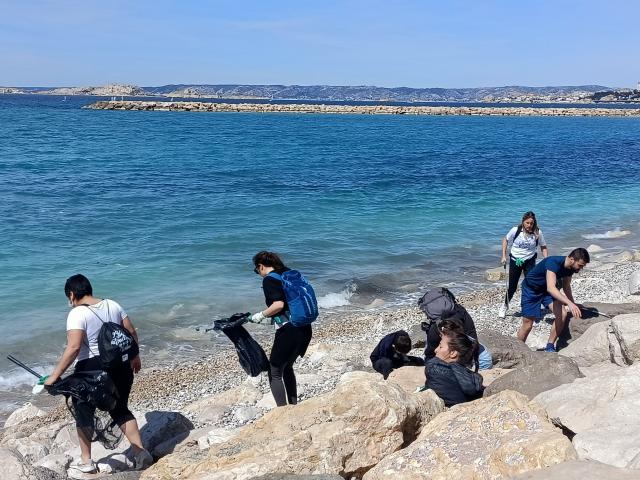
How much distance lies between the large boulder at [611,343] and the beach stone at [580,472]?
3.02 meters

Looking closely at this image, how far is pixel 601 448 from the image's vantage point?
4043 millimetres

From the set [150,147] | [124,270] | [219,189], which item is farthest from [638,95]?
[124,270]

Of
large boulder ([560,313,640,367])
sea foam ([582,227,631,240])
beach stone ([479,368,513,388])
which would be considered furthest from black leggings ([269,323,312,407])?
sea foam ([582,227,631,240])

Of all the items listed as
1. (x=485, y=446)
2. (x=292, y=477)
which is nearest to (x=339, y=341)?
(x=485, y=446)

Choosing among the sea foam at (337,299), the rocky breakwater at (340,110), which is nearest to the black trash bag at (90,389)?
the sea foam at (337,299)

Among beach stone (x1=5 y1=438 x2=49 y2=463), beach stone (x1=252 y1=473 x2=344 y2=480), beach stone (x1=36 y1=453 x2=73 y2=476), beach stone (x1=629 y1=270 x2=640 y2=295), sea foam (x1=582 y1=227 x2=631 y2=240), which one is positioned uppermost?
beach stone (x1=252 y1=473 x2=344 y2=480)

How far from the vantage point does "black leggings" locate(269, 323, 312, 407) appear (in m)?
6.32

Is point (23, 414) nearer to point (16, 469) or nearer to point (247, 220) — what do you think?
point (16, 469)

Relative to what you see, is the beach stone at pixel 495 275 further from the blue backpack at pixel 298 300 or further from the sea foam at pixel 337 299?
the blue backpack at pixel 298 300

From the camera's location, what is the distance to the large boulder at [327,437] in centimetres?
432

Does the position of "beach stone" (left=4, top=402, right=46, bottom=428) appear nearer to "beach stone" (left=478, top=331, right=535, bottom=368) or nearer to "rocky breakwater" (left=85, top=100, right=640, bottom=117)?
"beach stone" (left=478, top=331, right=535, bottom=368)

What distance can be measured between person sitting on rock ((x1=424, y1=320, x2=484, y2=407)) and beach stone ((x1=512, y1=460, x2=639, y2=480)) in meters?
1.62

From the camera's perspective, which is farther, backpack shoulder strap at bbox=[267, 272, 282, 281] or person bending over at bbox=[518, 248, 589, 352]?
person bending over at bbox=[518, 248, 589, 352]

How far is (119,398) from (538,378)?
3438 millimetres
